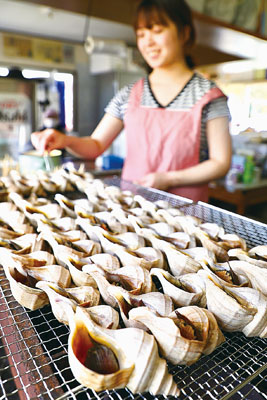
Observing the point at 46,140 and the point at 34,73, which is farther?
the point at 34,73

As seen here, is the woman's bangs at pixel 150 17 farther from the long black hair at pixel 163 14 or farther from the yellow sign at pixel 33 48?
the yellow sign at pixel 33 48

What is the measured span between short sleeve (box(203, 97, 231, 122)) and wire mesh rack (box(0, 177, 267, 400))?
1.22 meters

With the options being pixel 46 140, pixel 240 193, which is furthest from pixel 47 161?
pixel 240 193

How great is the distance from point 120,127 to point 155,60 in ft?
1.57

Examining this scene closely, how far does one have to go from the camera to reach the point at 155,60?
1.75 m

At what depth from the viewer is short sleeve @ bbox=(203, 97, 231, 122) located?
1690 mm

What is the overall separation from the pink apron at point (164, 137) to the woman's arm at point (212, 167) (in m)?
0.08

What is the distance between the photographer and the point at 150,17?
167 cm

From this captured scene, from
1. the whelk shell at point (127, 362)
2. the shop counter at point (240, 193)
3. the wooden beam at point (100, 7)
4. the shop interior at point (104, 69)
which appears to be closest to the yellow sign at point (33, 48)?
the shop interior at point (104, 69)

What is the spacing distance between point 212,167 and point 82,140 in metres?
0.73

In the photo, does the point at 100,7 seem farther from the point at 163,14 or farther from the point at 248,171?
the point at 248,171

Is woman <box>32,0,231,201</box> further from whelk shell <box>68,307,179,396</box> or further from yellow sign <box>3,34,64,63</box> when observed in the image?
yellow sign <box>3,34,64,63</box>

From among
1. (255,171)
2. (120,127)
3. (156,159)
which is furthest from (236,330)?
(255,171)

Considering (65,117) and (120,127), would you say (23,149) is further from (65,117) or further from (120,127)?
(120,127)
